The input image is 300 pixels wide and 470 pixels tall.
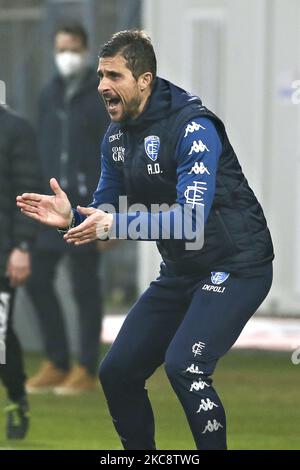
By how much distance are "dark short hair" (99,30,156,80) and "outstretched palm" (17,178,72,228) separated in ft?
1.86

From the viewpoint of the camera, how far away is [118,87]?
6824mm

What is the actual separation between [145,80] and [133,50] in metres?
0.13

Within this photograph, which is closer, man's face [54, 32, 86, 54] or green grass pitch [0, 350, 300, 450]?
green grass pitch [0, 350, 300, 450]

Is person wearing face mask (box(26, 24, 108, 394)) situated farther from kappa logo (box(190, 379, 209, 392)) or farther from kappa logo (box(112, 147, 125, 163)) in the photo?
kappa logo (box(190, 379, 209, 392))

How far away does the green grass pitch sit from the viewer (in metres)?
8.77

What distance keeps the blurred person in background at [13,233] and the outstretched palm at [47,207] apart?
2453 mm

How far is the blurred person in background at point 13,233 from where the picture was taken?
29.6ft

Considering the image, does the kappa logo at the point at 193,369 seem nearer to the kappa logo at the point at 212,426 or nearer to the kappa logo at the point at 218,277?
the kappa logo at the point at 212,426

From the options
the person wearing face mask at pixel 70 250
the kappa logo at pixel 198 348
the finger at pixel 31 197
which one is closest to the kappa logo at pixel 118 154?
the finger at pixel 31 197

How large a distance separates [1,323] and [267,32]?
423cm

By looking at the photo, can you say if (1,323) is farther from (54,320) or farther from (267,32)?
(267,32)

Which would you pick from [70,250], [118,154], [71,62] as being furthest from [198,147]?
[71,62]

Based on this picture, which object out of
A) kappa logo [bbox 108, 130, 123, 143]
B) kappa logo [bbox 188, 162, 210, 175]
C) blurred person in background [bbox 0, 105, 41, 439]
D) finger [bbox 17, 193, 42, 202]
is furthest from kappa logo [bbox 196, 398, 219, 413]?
blurred person in background [bbox 0, 105, 41, 439]
